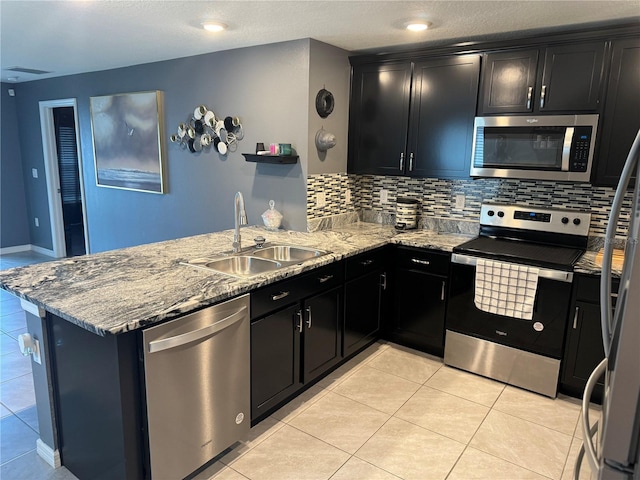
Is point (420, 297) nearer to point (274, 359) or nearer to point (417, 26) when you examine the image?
point (274, 359)

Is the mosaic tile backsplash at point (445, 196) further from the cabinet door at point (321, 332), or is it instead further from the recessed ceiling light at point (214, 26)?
the recessed ceiling light at point (214, 26)

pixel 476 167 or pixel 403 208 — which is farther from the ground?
pixel 476 167

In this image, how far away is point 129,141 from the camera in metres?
4.55

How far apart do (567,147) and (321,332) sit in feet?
6.28

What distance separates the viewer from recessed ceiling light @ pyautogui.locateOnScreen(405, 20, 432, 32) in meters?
2.74

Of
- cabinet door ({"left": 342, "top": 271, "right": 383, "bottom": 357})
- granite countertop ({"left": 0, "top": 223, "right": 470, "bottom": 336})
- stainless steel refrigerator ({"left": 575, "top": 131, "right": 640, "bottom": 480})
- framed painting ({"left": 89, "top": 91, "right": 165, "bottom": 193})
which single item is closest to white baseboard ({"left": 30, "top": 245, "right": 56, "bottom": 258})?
framed painting ({"left": 89, "top": 91, "right": 165, "bottom": 193})

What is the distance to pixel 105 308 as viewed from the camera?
5.78 ft

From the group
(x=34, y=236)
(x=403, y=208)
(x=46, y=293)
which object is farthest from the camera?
(x=34, y=236)

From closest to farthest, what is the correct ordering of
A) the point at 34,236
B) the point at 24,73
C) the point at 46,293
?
the point at 46,293 < the point at 24,73 < the point at 34,236

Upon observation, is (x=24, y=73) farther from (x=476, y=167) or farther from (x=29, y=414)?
(x=476, y=167)

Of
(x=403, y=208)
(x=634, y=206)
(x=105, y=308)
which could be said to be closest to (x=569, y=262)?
(x=403, y=208)

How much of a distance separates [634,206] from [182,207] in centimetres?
369

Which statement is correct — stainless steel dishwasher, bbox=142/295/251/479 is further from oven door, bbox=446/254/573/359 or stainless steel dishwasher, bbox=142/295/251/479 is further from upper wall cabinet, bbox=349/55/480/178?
upper wall cabinet, bbox=349/55/480/178

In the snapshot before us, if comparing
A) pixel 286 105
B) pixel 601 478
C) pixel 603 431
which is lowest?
pixel 601 478
